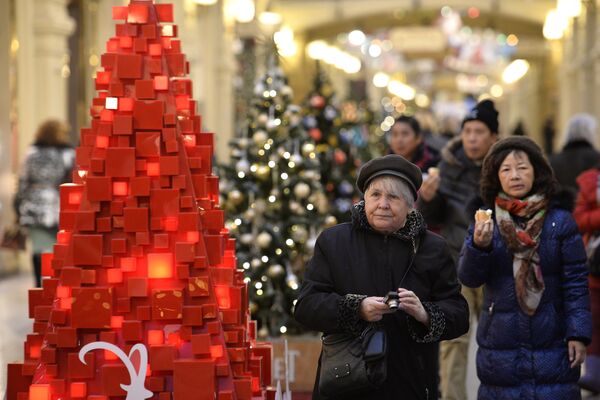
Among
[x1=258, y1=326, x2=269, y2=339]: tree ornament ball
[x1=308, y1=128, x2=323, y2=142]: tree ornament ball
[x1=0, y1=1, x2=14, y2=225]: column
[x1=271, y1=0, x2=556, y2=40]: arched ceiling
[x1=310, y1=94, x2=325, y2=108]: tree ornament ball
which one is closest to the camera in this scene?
[x1=258, y1=326, x2=269, y2=339]: tree ornament ball

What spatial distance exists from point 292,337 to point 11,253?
27.3 feet

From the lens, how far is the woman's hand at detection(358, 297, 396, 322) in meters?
4.56

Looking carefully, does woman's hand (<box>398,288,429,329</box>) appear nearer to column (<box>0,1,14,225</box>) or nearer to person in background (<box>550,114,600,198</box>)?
person in background (<box>550,114,600,198</box>)

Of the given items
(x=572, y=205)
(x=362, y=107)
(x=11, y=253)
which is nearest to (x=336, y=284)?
(x=572, y=205)

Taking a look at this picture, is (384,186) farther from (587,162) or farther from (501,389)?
(587,162)

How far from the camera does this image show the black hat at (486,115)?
303 inches

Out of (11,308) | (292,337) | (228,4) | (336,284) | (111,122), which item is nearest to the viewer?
(336,284)

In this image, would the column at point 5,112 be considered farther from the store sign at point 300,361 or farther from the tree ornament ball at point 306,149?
the store sign at point 300,361

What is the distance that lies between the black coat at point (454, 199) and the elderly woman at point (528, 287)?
6.36 feet

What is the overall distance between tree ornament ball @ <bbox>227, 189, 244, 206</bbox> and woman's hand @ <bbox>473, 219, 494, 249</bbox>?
153 inches

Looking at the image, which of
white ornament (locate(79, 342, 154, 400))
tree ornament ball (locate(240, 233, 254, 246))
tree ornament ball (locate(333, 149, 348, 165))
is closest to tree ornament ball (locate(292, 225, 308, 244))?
tree ornament ball (locate(240, 233, 254, 246))

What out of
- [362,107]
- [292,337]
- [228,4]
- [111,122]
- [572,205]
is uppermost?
[228,4]

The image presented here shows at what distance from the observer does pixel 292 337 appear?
890 centimetres

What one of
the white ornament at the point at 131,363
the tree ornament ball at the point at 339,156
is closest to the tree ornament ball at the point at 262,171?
the tree ornament ball at the point at 339,156
